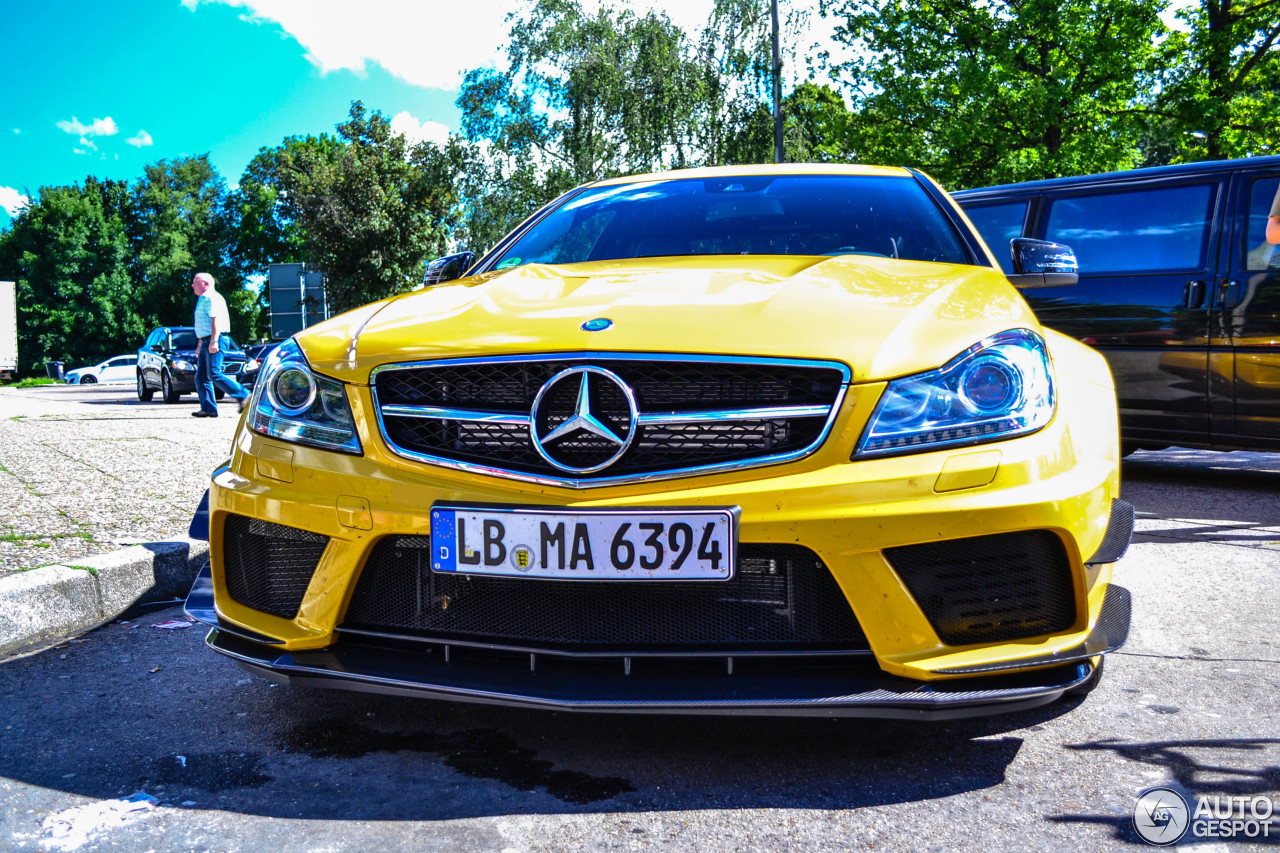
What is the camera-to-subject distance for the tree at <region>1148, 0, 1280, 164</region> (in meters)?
19.7

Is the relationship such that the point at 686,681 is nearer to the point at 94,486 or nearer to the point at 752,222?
the point at 752,222

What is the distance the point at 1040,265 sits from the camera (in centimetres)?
352

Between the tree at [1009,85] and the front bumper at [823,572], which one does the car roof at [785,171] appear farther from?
the tree at [1009,85]

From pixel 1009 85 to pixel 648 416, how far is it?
20.8 m

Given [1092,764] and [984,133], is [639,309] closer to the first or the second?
[1092,764]

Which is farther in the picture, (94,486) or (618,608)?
(94,486)

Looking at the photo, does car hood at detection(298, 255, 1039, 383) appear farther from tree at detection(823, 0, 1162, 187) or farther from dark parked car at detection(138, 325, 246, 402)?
tree at detection(823, 0, 1162, 187)

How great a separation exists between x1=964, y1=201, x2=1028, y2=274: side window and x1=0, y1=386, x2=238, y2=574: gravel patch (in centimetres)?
519

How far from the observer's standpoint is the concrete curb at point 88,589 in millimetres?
3379

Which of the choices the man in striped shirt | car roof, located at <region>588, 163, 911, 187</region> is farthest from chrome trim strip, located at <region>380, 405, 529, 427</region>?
the man in striped shirt

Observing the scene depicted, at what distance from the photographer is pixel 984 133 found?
813 inches

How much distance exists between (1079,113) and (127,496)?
19.3m

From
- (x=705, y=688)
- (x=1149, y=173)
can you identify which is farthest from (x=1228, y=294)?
(x=705, y=688)

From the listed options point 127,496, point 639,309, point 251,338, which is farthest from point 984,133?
point 251,338
